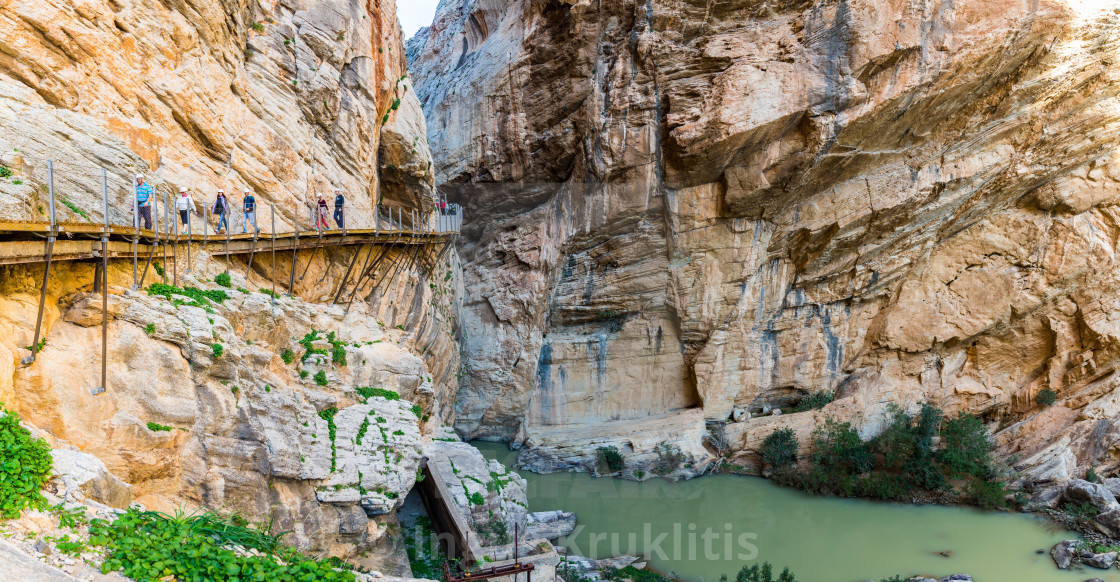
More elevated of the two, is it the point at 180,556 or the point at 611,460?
the point at 180,556

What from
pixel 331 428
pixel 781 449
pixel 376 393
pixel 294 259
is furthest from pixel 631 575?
pixel 294 259

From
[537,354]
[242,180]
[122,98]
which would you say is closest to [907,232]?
[537,354]

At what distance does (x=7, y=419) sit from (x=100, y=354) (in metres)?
1.48

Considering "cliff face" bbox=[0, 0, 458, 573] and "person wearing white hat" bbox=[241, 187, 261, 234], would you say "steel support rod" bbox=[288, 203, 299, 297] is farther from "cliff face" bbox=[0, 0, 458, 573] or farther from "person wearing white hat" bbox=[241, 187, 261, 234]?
"person wearing white hat" bbox=[241, 187, 261, 234]

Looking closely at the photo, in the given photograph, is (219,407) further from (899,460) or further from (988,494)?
(988,494)

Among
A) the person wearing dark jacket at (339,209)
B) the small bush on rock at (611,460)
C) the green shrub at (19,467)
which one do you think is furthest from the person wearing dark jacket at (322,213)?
the small bush on rock at (611,460)

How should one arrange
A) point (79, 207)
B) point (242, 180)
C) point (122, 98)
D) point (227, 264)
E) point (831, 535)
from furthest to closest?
point (831, 535) → point (242, 180) → point (227, 264) → point (122, 98) → point (79, 207)

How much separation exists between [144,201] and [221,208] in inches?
64.3

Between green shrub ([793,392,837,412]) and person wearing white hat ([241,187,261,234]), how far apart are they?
17.9 meters

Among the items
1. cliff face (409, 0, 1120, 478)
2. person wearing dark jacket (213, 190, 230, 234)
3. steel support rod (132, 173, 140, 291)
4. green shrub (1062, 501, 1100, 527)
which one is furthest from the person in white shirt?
green shrub (1062, 501, 1100, 527)

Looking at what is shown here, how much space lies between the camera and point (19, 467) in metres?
4.25

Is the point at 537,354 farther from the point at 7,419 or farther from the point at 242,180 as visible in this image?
the point at 7,419

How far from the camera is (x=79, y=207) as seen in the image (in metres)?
7.06

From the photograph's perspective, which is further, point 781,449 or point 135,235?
point 781,449
